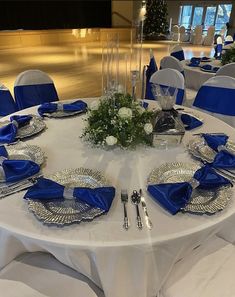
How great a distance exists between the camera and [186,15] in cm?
1694

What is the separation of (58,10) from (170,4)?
299 inches

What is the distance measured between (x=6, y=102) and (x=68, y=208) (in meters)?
1.84

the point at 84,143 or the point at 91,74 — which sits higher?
the point at 84,143

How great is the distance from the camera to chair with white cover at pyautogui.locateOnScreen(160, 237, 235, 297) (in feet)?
3.34

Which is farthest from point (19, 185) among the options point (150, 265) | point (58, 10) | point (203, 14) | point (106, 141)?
point (203, 14)

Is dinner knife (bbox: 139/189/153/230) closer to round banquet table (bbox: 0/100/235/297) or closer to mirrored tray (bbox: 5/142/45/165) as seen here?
round banquet table (bbox: 0/100/235/297)

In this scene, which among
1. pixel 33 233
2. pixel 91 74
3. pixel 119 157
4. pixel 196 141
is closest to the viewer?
pixel 33 233

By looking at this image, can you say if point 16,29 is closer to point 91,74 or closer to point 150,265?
point 91,74

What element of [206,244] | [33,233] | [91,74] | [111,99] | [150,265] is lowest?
[91,74]

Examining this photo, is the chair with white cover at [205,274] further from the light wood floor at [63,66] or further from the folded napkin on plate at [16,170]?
the light wood floor at [63,66]

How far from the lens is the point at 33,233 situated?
0.88m

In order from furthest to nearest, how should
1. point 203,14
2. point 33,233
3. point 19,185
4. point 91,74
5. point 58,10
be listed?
point 203,14 < point 58,10 < point 91,74 < point 19,185 < point 33,233

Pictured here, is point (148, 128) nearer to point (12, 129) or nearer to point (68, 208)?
point (68, 208)

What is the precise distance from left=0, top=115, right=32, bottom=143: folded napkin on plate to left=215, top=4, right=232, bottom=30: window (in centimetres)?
1685
